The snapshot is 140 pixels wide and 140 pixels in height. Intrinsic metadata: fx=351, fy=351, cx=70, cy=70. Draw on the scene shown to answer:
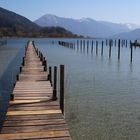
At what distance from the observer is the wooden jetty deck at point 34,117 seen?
9.81m

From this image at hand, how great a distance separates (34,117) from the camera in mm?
Result: 11570

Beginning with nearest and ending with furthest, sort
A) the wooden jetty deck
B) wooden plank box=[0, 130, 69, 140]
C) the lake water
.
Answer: wooden plank box=[0, 130, 69, 140] < the wooden jetty deck < the lake water

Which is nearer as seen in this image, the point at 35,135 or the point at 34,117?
the point at 35,135

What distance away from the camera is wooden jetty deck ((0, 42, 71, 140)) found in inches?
386

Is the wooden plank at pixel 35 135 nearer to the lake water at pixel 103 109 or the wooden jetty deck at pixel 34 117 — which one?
the wooden jetty deck at pixel 34 117

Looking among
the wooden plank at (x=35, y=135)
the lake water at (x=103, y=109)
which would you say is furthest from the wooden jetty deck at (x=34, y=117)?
the lake water at (x=103, y=109)

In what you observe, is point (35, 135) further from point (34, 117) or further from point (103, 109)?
point (103, 109)

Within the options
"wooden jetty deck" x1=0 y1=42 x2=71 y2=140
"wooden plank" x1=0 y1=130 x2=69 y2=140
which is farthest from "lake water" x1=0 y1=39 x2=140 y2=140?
"wooden plank" x1=0 y1=130 x2=69 y2=140

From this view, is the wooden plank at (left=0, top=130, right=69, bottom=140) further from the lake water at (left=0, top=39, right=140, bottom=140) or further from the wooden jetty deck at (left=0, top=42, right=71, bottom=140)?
the lake water at (left=0, top=39, right=140, bottom=140)

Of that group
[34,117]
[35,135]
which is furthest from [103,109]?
[35,135]

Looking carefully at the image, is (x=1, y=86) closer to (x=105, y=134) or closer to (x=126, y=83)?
(x=126, y=83)

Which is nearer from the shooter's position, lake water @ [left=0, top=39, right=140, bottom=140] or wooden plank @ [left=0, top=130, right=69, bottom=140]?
wooden plank @ [left=0, top=130, right=69, bottom=140]

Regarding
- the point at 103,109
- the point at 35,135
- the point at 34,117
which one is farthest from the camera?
the point at 103,109

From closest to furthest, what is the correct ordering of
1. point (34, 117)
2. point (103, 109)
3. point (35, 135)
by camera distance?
point (35, 135)
point (34, 117)
point (103, 109)
